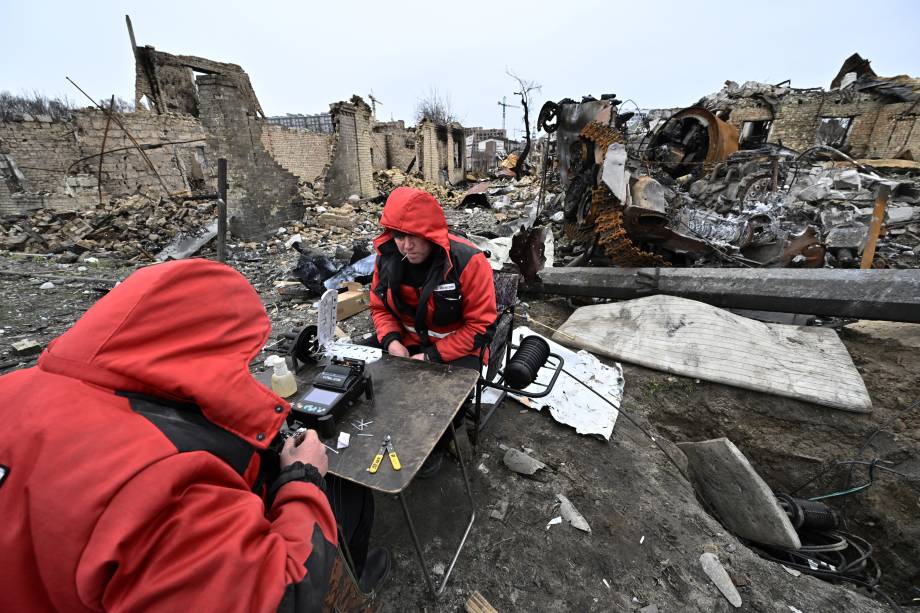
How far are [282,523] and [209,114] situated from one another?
8569 millimetres

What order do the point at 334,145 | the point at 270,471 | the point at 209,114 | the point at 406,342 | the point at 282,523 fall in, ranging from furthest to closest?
the point at 334,145
the point at 209,114
the point at 406,342
the point at 270,471
the point at 282,523

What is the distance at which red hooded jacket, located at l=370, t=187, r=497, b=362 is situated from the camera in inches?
84.2

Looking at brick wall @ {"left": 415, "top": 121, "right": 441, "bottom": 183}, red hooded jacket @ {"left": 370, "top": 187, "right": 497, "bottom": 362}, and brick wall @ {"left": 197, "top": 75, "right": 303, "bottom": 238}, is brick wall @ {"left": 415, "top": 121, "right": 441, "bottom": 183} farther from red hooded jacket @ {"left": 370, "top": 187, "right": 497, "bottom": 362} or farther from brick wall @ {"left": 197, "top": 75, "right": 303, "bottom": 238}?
red hooded jacket @ {"left": 370, "top": 187, "right": 497, "bottom": 362}

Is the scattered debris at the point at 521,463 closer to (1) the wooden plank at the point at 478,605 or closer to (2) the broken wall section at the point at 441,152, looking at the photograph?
(1) the wooden plank at the point at 478,605

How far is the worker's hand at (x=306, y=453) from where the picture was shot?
1208 millimetres

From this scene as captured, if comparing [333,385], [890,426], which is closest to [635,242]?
[890,426]

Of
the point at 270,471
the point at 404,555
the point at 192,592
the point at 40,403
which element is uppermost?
the point at 40,403

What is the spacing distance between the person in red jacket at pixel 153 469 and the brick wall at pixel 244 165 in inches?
318

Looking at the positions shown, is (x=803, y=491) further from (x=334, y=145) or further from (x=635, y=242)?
(x=334, y=145)

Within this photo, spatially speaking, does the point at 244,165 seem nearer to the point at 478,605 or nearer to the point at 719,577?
the point at 478,605

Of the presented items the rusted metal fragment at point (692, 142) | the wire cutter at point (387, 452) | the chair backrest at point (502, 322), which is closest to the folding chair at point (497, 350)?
the chair backrest at point (502, 322)

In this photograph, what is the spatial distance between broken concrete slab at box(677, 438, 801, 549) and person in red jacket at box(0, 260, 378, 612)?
2.79 meters

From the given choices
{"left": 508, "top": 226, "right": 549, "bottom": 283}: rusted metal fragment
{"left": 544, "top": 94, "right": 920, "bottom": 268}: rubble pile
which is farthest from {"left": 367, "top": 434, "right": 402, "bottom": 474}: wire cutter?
{"left": 544, "top": 94, "right": 920, "bottom": 268}: rubble pile

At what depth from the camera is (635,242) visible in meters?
4.69
